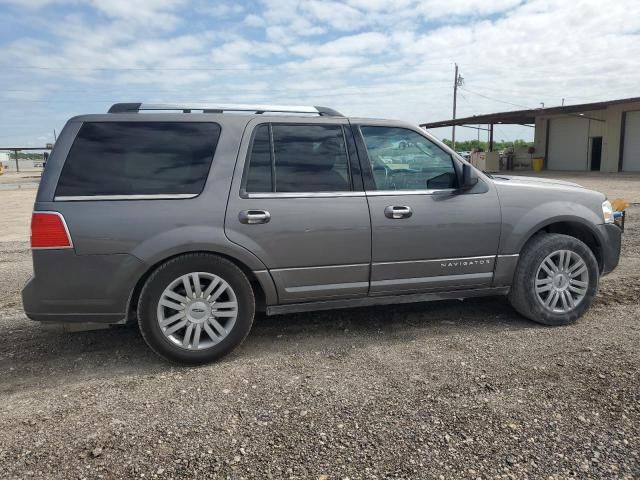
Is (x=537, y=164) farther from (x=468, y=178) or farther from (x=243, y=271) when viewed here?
(x=243, y=271)

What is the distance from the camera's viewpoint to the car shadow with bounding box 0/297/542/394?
3771 mm

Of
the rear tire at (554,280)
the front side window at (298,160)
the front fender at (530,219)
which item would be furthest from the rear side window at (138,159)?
the rear tire at (554,280)

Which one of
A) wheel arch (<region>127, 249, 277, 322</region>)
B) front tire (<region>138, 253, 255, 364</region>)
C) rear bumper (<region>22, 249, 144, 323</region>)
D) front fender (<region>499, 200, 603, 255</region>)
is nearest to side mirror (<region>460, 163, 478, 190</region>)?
front fender (<region>499, 200, 603, 255</region>)

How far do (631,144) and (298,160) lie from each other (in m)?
31.1

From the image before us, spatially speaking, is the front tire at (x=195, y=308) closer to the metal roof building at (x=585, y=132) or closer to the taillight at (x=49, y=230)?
the taillight at (x=49, y=230)

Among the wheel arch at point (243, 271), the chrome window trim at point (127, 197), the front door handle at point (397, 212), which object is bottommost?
the wheel arch at point (243, 271)

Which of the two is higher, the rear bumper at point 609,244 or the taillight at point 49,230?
the taillight at point 49,230

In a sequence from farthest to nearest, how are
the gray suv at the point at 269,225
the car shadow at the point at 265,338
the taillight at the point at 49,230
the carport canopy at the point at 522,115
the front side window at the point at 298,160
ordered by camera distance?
the carport canopy at the point at 522,115 → the front side window at the point at 298,160 → the car shadow at the point at 265,338 → the gray suv at the point at 269,225 → the taillight at the point at 49,230

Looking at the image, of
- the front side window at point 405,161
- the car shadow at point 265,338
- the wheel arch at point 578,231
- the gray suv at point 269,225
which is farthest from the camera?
the wheel arch at point 578,231

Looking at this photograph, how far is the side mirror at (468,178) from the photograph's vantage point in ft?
14.1

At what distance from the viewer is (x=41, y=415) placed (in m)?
3.10

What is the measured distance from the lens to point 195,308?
3754 mm

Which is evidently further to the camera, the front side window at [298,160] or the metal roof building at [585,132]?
the metal roof building at [585,132]

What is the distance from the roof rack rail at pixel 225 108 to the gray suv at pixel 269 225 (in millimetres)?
13
